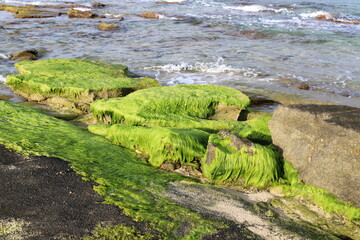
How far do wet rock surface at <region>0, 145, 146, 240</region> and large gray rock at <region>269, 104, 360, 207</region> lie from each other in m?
2.16

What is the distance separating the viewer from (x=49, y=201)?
11.0ft

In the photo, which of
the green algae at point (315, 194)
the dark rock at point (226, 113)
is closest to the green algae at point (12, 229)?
the green algae at point (315, 194)

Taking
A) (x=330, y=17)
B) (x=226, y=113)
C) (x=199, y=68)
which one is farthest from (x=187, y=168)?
(x=330, y=17)

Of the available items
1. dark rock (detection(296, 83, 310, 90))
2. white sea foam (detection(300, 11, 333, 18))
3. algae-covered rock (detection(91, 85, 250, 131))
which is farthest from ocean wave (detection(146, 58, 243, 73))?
white sea foam (detection(300, 11, 333, 18))

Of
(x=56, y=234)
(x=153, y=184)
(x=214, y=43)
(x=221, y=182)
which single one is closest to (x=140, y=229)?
(x=56, y=234)

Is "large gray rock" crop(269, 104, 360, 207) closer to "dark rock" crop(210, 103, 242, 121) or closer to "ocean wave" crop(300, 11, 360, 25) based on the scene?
"dark rock" crop(210, 103, 242, 121)

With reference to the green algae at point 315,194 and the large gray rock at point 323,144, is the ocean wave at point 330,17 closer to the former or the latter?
the large gray rock at point 323,144

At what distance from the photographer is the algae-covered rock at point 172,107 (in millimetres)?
5922

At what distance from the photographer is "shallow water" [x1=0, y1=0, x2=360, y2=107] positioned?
403 inches

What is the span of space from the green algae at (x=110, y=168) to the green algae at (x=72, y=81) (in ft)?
4.47

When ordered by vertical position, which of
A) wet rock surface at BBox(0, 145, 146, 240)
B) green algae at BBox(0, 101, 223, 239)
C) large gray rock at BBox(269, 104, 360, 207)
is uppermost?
large gray rock at BBox(269, 104, 360, 207)

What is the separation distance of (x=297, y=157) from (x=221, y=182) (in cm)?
95

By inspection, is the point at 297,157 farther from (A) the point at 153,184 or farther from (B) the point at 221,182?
(A) the point at 153,184

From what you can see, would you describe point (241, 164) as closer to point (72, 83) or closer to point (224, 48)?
point (72, 83)
